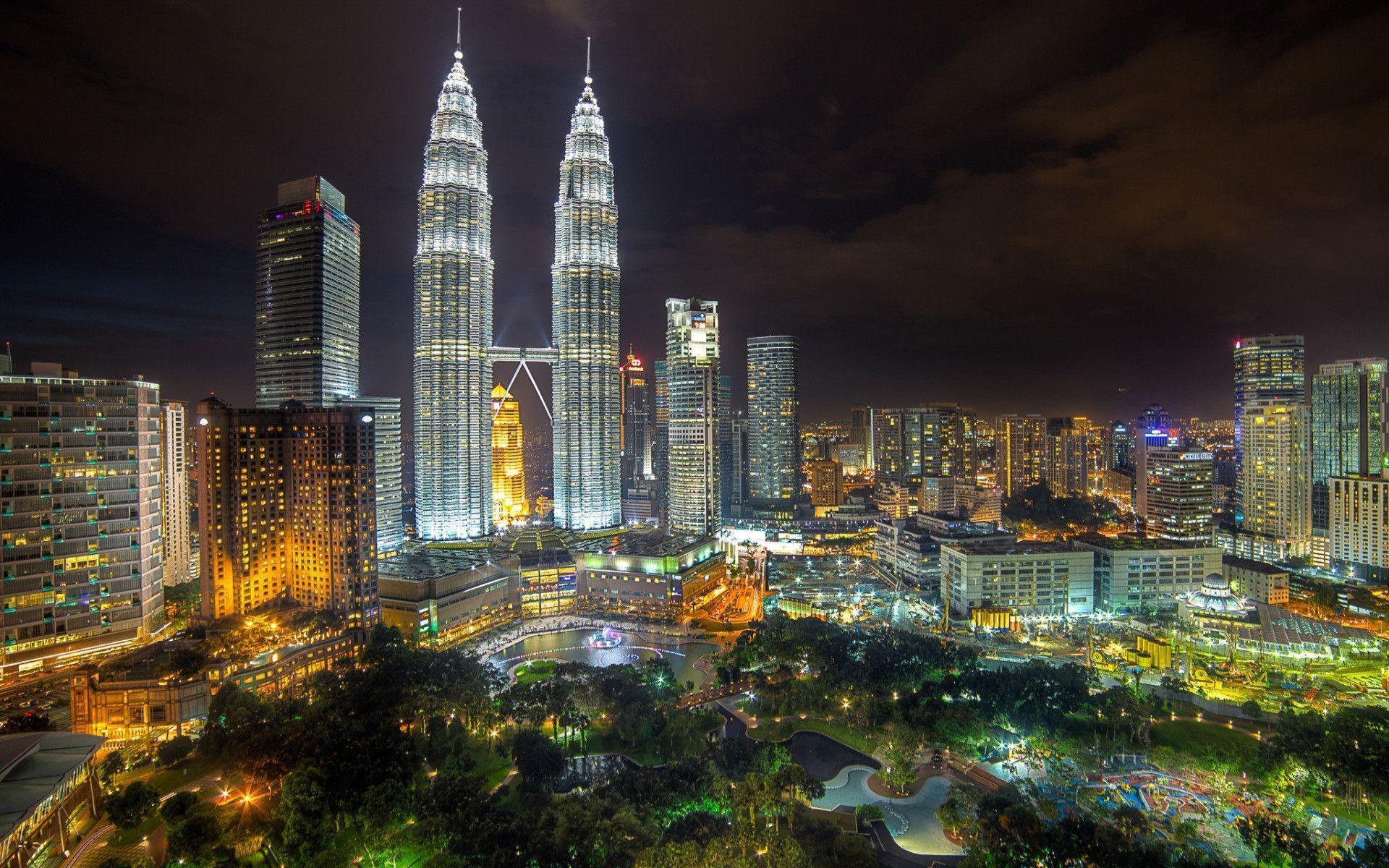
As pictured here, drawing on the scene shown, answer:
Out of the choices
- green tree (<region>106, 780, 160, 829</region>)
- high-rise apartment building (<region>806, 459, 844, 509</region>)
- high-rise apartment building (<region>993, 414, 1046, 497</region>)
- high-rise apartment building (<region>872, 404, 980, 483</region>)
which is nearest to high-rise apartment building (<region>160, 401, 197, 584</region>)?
green tree (<region>106, 780, 160, 829</region>)

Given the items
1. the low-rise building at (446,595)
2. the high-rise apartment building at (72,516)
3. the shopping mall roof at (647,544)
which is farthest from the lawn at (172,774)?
the shopping mall roof at (647,544)

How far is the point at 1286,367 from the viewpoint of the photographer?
192 ft

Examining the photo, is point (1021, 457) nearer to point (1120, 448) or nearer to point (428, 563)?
point (1120, 448)

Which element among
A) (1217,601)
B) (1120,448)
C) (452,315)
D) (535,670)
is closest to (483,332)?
(452,315)

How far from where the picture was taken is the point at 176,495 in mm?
39031

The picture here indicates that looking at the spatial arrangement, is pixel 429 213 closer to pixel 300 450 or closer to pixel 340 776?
pixel 300 450

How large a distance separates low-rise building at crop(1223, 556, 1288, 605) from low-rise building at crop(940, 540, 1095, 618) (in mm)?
7014

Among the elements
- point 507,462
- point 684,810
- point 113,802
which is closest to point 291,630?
point 113,802

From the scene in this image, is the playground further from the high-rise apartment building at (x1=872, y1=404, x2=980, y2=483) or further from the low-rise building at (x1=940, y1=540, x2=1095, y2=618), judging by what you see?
the high-rise apartment building at (x1=872, y1=404, x2=980, y2=483)

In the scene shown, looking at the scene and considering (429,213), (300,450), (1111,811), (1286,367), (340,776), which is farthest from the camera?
(1286,367)

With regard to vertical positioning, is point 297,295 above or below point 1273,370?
above

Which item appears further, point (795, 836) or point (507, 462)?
point (507, 462)

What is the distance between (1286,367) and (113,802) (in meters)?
78.9

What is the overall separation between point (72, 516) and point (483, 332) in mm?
28485
